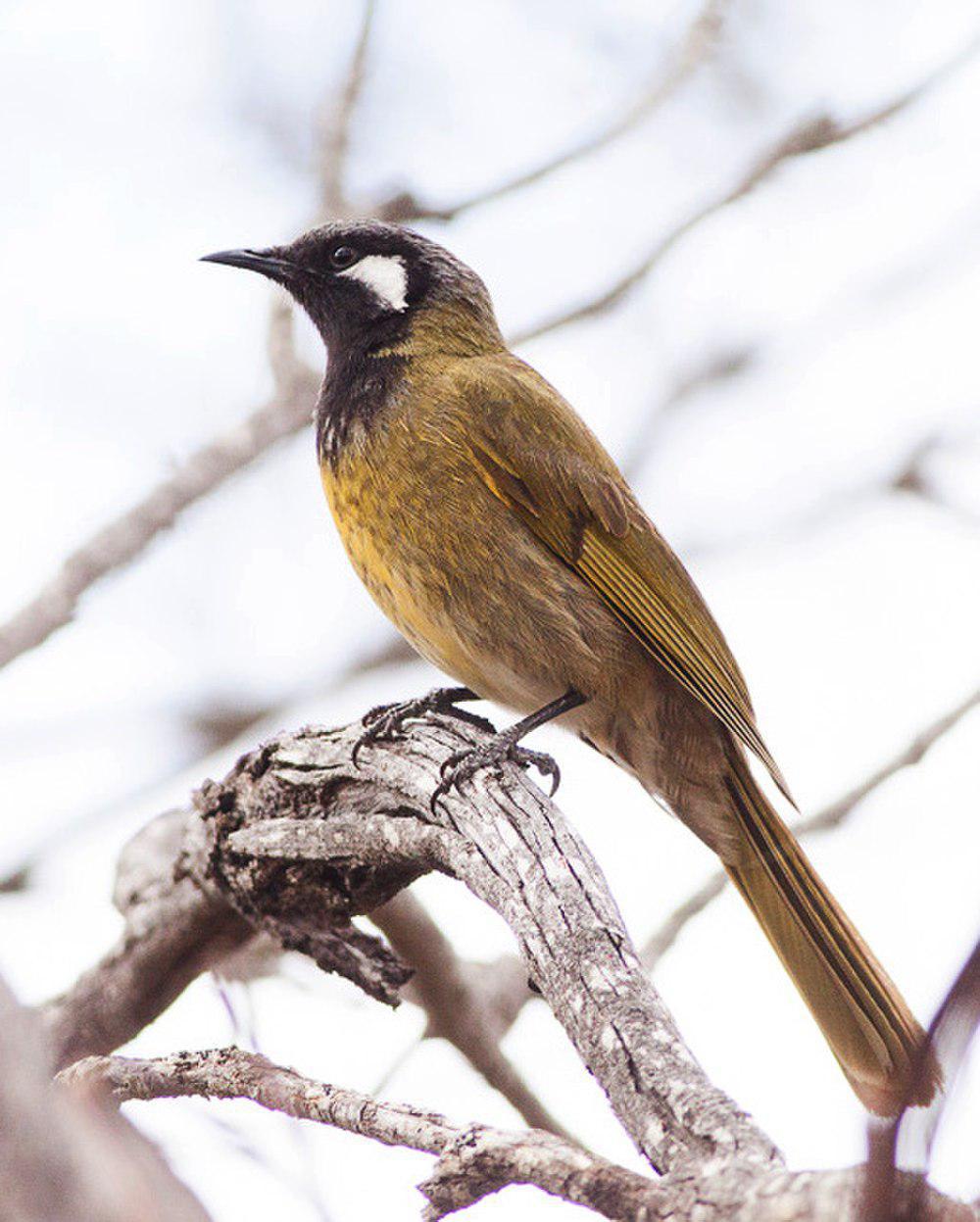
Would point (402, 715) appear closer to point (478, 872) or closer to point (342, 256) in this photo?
point (478, 872)

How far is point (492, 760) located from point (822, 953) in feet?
2.75

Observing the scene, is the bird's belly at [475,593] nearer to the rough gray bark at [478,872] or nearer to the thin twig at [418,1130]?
the rough gray bark at [478,872]

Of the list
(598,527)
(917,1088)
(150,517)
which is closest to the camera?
(917,1088)

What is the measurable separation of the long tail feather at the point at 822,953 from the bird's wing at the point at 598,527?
0.92 ft

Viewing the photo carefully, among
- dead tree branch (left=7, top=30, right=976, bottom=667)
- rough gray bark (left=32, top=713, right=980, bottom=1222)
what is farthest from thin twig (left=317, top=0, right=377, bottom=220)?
rough gray bark (left=32, top=713, right=980, bottom=1222)

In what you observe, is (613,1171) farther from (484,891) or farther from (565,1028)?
(484,891)

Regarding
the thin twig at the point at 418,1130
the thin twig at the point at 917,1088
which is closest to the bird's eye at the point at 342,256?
the thin twig at the point at 418,1130

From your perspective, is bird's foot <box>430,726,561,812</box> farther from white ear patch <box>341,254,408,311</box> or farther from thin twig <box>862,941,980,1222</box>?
thin twig <box>862,941,980,1222</box>

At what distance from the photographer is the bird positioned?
345cm

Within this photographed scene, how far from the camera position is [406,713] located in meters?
3.50

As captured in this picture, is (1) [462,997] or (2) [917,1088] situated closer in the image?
(2) [917,1088]

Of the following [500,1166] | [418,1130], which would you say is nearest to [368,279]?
[418,1130]

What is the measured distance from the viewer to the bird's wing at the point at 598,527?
365cm

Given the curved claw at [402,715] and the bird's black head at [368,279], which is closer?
the curved claw at [402,715]
